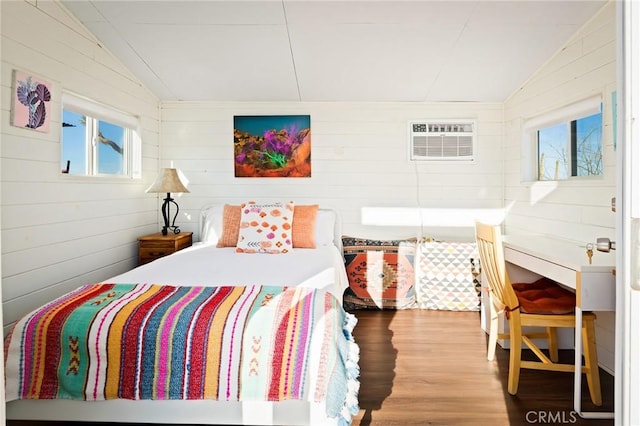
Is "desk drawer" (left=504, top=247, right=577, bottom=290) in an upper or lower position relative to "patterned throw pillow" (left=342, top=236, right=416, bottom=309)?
upper

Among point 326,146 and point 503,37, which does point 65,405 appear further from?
point 503,37

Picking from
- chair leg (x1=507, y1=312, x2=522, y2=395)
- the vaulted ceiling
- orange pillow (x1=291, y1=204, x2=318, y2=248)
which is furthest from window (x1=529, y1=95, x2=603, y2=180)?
orange pillow (x1=291, y1=204, x2=318, y2=248)

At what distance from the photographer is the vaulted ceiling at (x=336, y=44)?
9.05 ft

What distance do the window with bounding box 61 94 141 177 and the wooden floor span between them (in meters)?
2.02

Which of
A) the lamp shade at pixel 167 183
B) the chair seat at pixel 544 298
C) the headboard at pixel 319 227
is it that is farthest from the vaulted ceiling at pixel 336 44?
the chair seat at pixel 544 298

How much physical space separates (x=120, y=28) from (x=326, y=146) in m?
2.12

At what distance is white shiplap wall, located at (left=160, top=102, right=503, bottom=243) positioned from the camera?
14.0 feet

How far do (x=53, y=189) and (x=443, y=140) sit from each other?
11.5 ft

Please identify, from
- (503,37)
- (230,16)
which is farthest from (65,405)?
(503,37)

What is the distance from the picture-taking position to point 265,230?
3.48m

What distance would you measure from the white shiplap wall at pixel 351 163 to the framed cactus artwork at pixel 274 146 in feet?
0.23

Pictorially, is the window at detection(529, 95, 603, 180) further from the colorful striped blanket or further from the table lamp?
the table lamp
